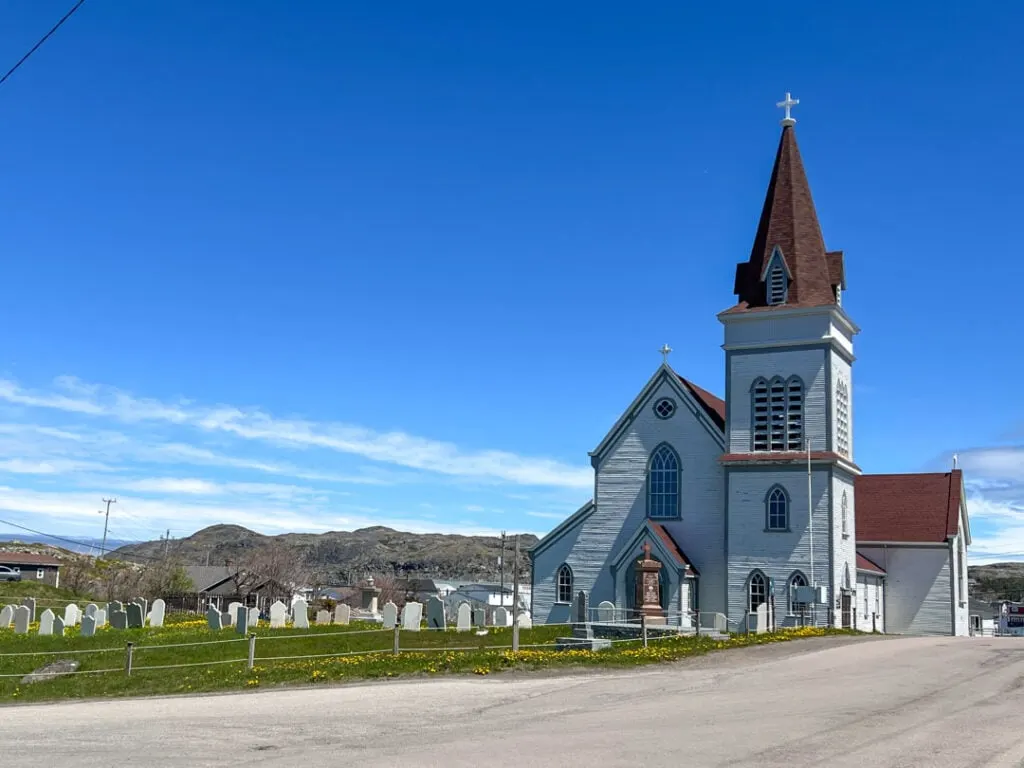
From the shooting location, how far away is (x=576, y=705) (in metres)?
16.5

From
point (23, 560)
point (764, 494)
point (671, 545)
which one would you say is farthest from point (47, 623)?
point (23, 560)

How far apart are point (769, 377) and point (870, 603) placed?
462 inches

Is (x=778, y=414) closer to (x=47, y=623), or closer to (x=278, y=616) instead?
(x=278, y=616)

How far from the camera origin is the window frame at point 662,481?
147ft

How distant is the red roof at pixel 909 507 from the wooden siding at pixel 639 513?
1016 cm

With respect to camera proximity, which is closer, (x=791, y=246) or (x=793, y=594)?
(x=793, y=594)

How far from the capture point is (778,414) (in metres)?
42.9

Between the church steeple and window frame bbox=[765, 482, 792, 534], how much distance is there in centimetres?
783

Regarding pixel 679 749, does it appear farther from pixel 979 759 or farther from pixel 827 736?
A: pixel 979 759

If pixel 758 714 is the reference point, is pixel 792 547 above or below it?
above

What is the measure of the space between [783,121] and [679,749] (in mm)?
39303

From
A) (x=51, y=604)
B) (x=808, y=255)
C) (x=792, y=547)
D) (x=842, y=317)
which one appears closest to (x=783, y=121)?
(x=808, y=255)

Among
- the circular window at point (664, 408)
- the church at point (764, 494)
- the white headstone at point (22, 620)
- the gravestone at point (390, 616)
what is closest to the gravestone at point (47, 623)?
the white headstone at point (22, 620)

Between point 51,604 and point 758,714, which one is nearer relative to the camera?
point 758,714
